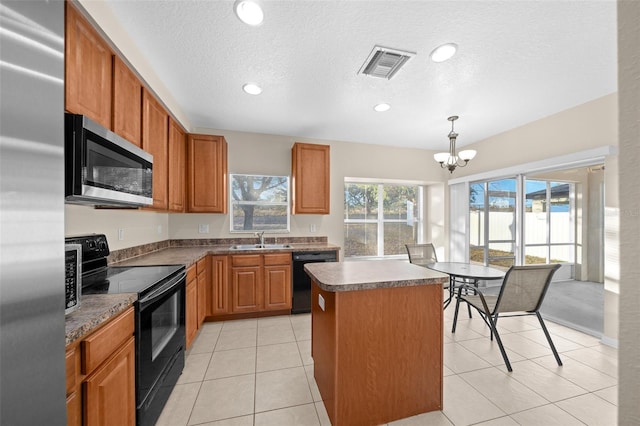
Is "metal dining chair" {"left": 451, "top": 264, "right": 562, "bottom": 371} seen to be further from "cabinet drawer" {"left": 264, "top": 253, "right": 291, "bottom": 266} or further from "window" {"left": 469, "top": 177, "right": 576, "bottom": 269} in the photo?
"cabinet drawer" {"left": 264, "top": 253, "right": 291, "bottom": 266}

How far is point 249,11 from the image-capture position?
1.59 metres

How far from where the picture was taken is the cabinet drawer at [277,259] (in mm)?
3225

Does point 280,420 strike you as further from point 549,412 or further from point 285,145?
point 285,145

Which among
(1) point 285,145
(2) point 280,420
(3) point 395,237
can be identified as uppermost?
(1) point 285,145

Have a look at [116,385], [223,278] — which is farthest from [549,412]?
[223,278]

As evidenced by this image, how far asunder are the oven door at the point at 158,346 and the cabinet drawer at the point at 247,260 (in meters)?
1.03

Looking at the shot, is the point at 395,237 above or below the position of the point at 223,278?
above

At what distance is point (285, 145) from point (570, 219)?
4237mm

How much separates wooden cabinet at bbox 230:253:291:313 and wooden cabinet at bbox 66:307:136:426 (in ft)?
5.77

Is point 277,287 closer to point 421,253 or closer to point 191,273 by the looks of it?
point 191,273

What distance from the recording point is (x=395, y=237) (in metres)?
4.91

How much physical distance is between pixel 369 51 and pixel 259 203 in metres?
2.60

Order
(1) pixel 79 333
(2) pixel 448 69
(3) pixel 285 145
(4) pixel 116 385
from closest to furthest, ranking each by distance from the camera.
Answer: (1) pixel 79 333, (4) pixel 116 385, (2) pixel 448 69, (3) pixel 285 145

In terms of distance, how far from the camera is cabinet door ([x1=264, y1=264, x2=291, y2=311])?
3213mm
